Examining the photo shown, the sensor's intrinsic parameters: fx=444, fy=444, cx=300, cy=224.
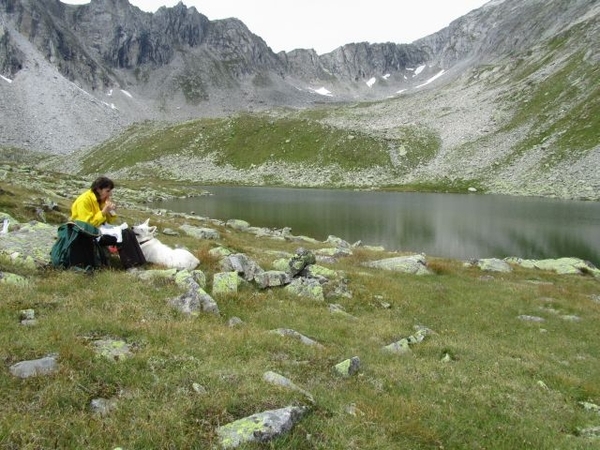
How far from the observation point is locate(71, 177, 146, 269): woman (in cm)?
1469

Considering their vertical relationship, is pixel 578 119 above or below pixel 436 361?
above

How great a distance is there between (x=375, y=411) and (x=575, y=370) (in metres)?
9.52

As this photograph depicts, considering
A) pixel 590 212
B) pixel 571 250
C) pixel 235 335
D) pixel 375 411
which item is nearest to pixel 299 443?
pixel 375 411

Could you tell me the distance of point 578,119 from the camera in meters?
135

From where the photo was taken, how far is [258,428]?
656cm

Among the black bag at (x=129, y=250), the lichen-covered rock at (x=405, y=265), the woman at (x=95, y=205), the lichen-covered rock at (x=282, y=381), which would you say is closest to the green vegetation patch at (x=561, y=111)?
the lichen-covered rock at (x=405, y=265)

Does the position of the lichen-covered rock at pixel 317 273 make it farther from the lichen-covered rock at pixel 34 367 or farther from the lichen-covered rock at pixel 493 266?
the lichen-covered rock at pixel 493 266

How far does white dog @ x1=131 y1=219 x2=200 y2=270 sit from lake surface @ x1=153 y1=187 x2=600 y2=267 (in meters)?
36.0

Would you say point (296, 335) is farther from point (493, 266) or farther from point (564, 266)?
point (564, 266)

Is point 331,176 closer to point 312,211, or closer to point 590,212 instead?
point 312,211

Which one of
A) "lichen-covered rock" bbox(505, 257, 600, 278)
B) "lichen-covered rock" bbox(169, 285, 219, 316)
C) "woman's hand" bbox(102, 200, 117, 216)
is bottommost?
"lichen-covered rock" bbox(505, 257, 600, 278)

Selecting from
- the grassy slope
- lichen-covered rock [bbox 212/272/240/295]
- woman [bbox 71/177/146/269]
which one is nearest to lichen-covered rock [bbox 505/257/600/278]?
the grassy slope

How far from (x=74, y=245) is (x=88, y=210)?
1.24 meters

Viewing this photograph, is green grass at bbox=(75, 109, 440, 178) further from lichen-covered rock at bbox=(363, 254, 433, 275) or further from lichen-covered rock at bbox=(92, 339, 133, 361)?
lichen-covered rock at bbox=(92, 339, 133, 361)
